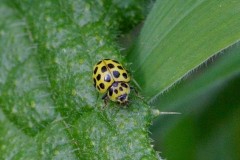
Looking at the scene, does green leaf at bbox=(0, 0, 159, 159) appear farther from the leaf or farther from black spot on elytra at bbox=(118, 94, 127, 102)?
the leaf

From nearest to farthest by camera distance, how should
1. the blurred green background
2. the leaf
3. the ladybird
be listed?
the blurred green background
the ladybird
the leaf

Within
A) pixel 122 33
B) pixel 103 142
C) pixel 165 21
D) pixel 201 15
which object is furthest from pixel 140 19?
pixel 103 142

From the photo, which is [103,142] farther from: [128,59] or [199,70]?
[199,70]

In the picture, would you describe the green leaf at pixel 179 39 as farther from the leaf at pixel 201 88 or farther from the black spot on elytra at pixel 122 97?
the leaf at pixel 201 88

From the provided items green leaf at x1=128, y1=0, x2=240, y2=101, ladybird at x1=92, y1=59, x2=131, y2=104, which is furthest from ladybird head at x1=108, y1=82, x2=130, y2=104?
green leaf at x1=128, y1=0, x2=240, y2=101

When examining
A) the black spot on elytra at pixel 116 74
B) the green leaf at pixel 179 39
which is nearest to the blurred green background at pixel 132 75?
the green leaf at pixel 179 39

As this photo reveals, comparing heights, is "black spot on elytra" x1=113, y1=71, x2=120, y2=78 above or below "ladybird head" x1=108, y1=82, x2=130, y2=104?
above

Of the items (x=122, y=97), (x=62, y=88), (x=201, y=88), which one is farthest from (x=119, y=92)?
(x=201, y=88)
